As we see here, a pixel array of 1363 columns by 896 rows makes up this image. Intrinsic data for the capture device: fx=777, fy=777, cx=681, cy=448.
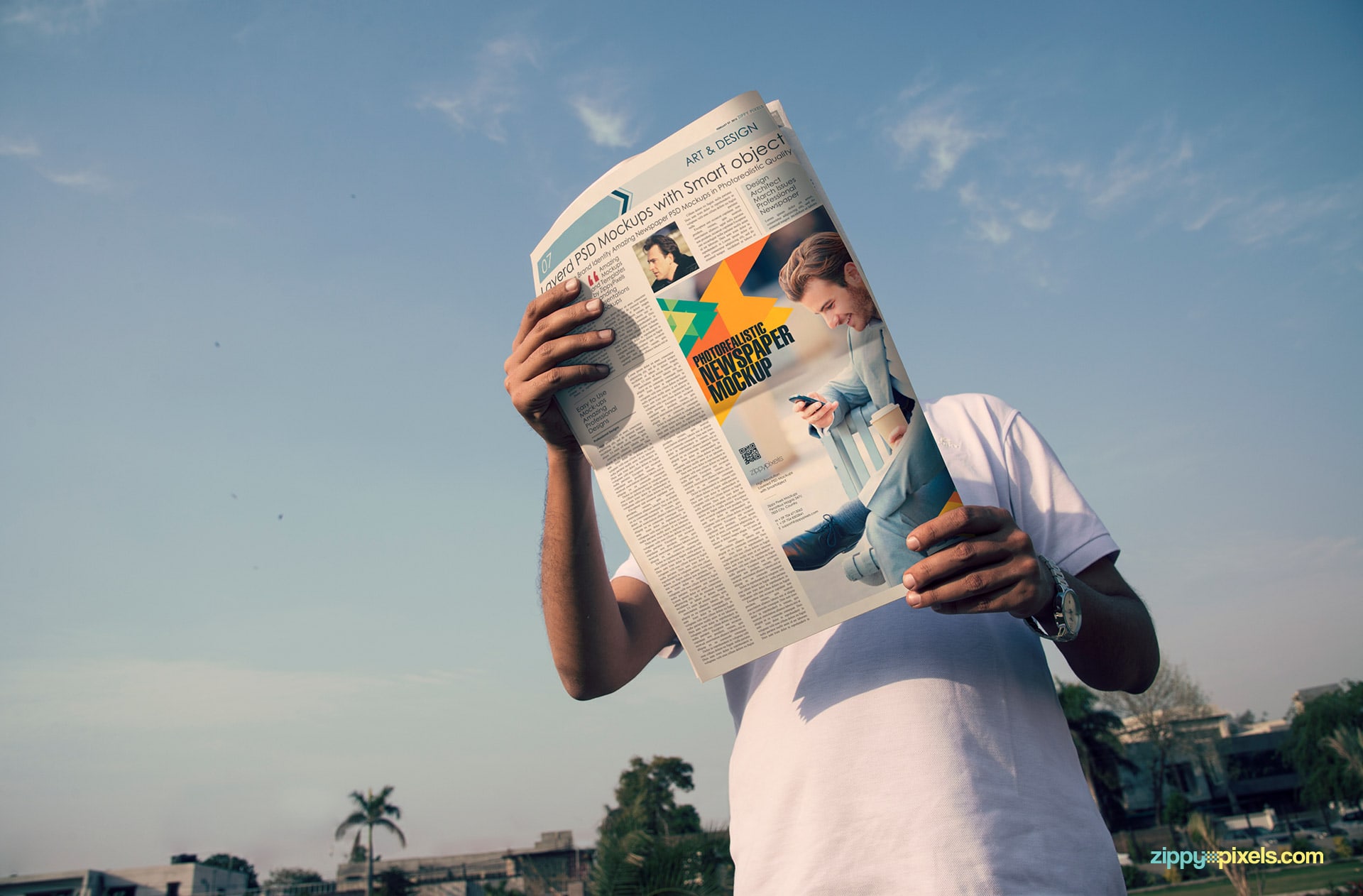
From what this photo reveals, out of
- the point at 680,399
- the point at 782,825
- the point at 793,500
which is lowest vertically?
the point at 782,825

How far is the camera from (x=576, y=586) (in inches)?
60.8

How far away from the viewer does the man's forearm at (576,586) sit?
1550mm

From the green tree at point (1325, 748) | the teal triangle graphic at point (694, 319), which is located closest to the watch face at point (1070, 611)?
the teal triangle graphic at point (694, 319)

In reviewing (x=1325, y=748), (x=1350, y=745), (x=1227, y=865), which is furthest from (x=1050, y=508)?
(x=1325, y=748)

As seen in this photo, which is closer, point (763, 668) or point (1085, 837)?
point (1085, 837)

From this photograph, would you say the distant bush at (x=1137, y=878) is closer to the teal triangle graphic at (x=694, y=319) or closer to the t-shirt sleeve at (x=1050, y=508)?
the t-shirt sleeve at (x=1050, y=508)

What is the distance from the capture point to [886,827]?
1.19 meters

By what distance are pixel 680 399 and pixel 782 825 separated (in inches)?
29.0

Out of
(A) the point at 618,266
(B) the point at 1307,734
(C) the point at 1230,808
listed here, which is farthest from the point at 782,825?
(C) the point at 1230,808

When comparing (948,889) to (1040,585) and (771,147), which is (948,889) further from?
(771,147)

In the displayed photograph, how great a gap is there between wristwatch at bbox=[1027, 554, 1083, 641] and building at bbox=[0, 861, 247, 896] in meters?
43.2

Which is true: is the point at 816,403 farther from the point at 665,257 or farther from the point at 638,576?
the point at 638,576

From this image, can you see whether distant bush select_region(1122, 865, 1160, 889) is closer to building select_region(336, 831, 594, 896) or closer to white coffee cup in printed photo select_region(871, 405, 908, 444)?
building select_region(336, 831, 594, 896)

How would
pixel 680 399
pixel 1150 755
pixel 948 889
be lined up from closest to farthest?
pixel 948 889 → pixel 680 399 → pixel 1150 755
